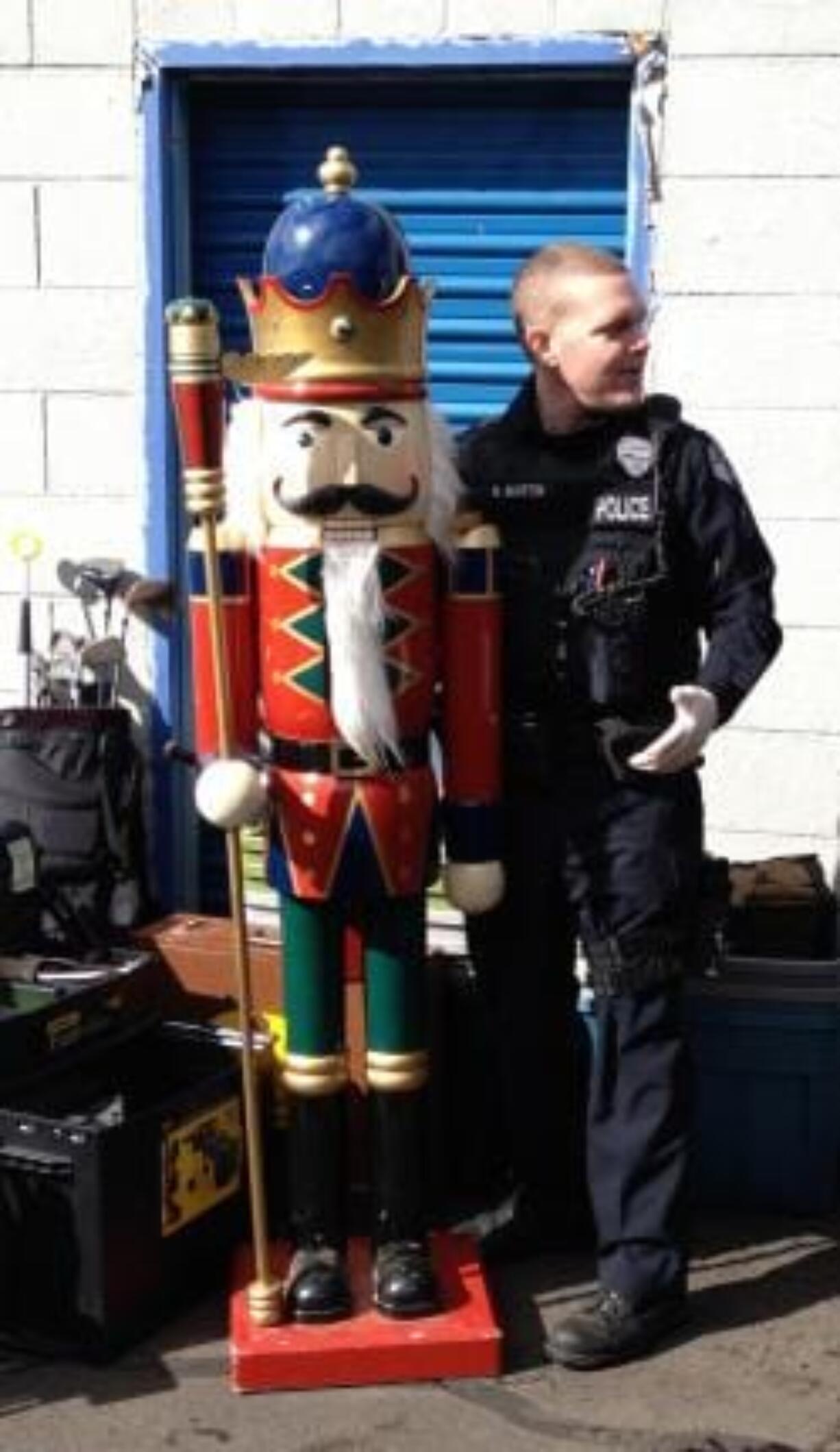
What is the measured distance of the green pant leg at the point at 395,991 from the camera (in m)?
3.63

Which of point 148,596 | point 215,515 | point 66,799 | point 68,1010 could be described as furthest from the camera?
point 148,596

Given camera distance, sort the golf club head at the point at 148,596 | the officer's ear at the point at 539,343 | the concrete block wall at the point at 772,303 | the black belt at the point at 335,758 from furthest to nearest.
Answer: the golf club head at the point at 148,596 → the concrete block wall at the point at 772,303 → the officer's ear at the point at 539,343 → the black belt at the point at 335,758

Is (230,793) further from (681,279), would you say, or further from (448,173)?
(448,173)

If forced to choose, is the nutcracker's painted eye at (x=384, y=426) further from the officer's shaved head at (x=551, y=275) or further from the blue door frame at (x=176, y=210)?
the blue door frame at (x=176, y=210)

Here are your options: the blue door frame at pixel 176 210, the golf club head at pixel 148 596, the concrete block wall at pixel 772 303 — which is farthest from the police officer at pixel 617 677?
the golf club head at pixel 148 596

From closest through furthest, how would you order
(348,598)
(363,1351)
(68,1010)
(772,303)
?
1. (348,598)
2. (363,1351)
3. (68,1010)
4. (772,303)

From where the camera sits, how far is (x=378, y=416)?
134 inches

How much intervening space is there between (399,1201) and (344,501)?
1303 mm

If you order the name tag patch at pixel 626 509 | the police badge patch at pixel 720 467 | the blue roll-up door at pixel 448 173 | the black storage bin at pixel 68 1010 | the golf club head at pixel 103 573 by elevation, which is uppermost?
the blue roll-up door at pixel 448 173

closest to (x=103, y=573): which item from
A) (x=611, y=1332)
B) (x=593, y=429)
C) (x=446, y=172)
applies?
(x=446, y=172)

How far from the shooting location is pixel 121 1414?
3469 millimetres

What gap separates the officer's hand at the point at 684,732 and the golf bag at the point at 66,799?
1585 millimetres

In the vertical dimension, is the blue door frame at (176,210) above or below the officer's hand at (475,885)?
above

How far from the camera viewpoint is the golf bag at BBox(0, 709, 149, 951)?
4590 millimetres
